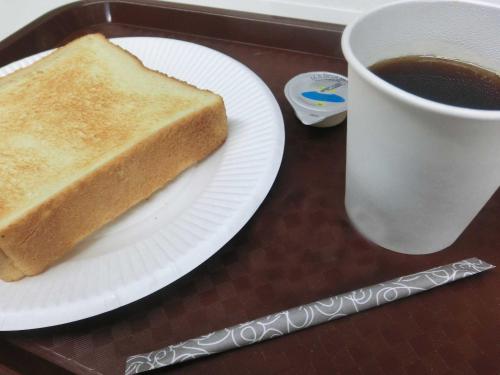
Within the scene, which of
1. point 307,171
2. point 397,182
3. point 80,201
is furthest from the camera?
point 307,171

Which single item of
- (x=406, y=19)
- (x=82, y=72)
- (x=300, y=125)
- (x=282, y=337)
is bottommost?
(x=282, y=337)

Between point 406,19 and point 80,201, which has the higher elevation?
point 406,19

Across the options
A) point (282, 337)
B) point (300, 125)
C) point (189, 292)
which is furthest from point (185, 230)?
point (300, 125)

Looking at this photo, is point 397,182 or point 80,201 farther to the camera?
point 80,201

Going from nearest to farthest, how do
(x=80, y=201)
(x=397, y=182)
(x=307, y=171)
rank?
(x=397, y=182)
(x=80, y=201)
(x=307, y=171)

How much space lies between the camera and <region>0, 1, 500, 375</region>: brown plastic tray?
488 mm

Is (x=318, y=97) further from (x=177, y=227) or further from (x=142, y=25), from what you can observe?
(x=142, y=25)

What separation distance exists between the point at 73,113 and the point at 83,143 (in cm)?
8

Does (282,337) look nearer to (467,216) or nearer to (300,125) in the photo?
(467,216)

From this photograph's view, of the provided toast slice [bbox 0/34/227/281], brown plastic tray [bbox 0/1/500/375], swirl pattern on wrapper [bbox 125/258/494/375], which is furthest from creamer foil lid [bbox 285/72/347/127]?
swirl pattern on wrapper [bbox 125/258/494/375]

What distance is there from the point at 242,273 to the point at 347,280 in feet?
0.48

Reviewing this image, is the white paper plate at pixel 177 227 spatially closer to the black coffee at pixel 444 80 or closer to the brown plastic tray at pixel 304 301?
the brown plastic tray at pixel 304 301

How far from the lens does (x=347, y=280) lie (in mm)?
561

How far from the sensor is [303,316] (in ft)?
1.67
